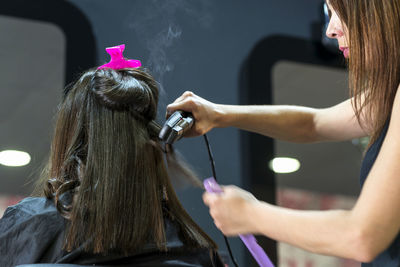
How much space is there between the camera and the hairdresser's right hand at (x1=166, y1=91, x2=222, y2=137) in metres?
1.40

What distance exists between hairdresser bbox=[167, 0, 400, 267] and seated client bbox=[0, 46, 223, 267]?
0.43 ft

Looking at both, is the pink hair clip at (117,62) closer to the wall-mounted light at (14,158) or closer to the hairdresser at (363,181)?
the hairdresser at (363,181)

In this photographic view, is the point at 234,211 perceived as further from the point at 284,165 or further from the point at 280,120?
the point at 284,165

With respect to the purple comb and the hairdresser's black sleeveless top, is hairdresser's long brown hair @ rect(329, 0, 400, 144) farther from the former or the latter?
the purple comb

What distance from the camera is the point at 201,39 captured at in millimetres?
2322

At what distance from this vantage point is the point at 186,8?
7.00 ft

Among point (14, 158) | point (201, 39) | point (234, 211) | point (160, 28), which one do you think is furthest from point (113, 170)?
point (201, 39)

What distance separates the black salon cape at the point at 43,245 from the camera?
122 centimetres

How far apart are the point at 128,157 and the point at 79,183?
0.12 meters

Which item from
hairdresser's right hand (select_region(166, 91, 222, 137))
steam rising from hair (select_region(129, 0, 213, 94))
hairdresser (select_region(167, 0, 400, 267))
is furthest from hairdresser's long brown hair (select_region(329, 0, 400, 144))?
steam rising from hair (select_region(129, 0, 213, 94))

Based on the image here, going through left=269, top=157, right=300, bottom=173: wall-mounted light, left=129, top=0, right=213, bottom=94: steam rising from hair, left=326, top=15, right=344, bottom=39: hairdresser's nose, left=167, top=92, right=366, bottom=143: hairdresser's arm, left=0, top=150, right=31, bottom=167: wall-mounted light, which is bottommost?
left=269, top=157, right=300, bottom=173: wall-mounted light

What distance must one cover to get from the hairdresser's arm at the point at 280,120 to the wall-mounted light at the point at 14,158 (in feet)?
2.72

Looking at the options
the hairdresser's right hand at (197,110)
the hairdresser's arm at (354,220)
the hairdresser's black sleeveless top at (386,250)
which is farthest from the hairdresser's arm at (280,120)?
the hairdresser's arm at (354,220)

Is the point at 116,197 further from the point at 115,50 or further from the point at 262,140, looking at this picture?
the point at 262,140
